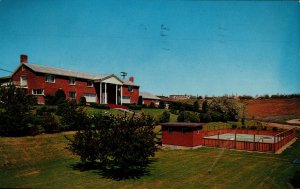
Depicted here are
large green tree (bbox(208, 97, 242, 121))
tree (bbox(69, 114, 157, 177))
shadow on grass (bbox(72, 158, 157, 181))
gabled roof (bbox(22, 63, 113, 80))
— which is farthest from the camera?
large green tree (bbox(208, 97, 242, 121))

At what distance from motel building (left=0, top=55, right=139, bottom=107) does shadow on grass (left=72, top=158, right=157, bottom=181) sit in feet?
71.8

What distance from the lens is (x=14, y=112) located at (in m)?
25.6

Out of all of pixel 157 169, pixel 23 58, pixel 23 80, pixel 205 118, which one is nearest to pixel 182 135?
pixel 157 169

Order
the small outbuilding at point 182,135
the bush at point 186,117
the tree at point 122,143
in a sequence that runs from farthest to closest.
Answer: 1. the bush at point 186,117
2. the small outbuilding at point 182,135
3. the tree at point 122,143

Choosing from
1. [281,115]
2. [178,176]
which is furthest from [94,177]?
[281,115]

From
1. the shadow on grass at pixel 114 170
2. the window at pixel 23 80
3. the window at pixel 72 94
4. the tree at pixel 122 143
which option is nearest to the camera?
the tree at pixel 122 143

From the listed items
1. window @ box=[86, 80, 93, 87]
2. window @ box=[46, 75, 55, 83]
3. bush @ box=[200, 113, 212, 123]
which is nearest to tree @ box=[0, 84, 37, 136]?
window @ box=[46, 75, 55, 83]

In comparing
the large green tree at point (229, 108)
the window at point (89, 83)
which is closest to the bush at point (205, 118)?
the large green tree at point (229, 108)

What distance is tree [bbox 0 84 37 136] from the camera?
25031 mm

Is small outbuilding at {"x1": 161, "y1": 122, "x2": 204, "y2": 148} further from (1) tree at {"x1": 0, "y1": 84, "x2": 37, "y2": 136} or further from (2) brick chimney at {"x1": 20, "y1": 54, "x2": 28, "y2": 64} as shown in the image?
(2) brick chimney at {"x1": 20, "y1": 54, "x2": 28, "y2": 64}

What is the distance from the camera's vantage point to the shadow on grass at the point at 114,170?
1880 centimetres

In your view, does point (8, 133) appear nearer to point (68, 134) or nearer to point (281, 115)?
point (68, 134)

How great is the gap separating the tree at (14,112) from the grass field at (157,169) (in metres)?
1.31

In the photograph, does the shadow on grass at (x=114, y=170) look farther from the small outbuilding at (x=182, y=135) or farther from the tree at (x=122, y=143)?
the small outbuilding at (x=182, y=135)
